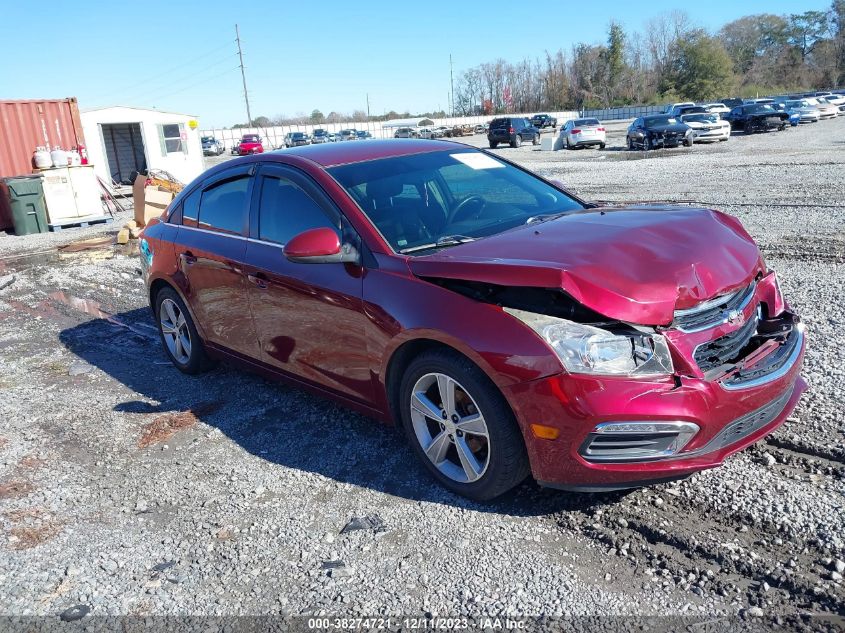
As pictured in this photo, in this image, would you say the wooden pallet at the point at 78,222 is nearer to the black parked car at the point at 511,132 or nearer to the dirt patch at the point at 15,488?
the dirt patch at the point at 15,488

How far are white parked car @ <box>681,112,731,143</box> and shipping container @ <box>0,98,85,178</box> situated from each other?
2339cm

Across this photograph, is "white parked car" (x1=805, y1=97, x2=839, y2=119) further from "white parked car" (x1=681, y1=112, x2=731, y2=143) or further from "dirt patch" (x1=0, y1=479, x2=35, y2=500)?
"dirt patch" (x1=0, y1=479, x2=35, y2=500)

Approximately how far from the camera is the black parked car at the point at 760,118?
33.1 meters

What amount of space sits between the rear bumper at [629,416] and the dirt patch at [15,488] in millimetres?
Answer: 2887

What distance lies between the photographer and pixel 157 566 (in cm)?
314

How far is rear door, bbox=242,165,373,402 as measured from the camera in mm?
3770

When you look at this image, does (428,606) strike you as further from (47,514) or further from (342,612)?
(47,514)

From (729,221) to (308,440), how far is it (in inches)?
109

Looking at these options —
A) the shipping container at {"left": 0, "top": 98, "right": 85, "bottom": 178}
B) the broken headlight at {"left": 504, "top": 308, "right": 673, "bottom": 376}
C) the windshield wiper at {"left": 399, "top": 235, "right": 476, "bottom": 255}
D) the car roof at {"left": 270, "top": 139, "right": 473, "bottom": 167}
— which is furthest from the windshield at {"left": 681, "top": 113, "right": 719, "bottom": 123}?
the broken headlight at {"left": 504, "top": 308, "right": 673, "bottom": 376}

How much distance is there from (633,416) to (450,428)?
0.92m

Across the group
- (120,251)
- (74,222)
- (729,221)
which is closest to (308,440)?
(729,221)

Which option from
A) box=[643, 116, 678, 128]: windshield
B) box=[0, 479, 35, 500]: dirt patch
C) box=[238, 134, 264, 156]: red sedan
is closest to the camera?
box=[0, 479, 35, 500]: dirt patch

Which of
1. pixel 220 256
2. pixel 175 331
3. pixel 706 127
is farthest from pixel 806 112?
pixel 220 256

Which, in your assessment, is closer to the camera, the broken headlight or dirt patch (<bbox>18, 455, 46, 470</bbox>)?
the broken headlight
